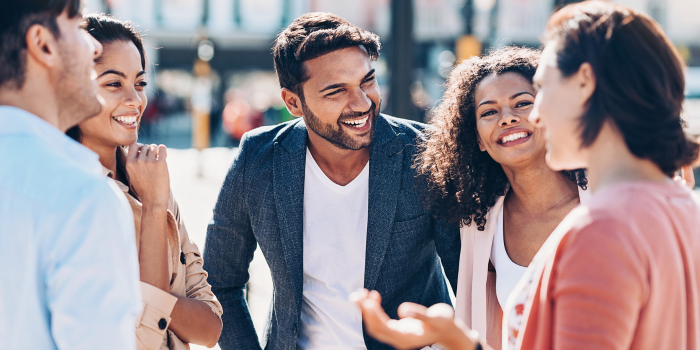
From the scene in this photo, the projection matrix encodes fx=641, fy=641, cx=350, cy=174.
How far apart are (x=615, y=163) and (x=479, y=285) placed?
1.32m

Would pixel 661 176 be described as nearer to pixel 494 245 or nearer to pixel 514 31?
pixel 494 245

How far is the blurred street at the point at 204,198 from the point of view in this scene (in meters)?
5.93

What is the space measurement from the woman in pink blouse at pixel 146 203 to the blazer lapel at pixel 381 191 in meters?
0.65

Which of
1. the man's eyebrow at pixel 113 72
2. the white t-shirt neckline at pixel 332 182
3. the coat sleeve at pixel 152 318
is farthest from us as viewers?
the white t-shirt neckline at pixel 332 182

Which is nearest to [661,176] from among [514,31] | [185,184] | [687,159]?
[687,159]

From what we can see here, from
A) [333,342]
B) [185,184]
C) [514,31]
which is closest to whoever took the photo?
[333,342]

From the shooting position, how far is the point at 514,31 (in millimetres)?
29953

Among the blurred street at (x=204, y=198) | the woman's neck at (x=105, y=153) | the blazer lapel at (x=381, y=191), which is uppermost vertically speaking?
the woman's neck at (x=105, y=153)

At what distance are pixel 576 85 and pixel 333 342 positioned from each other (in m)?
1.62

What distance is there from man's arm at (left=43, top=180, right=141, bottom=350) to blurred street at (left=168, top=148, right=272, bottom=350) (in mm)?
1892

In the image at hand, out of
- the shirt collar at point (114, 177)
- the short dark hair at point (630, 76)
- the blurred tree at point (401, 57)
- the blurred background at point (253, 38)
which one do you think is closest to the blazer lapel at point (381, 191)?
the shirt collar at point (114, 177)

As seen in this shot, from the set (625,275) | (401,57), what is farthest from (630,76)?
(401,57)

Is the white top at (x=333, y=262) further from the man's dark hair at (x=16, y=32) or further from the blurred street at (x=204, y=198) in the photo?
the man's dark hair at (x=16, y=32)

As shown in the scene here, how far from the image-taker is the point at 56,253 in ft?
4.21
